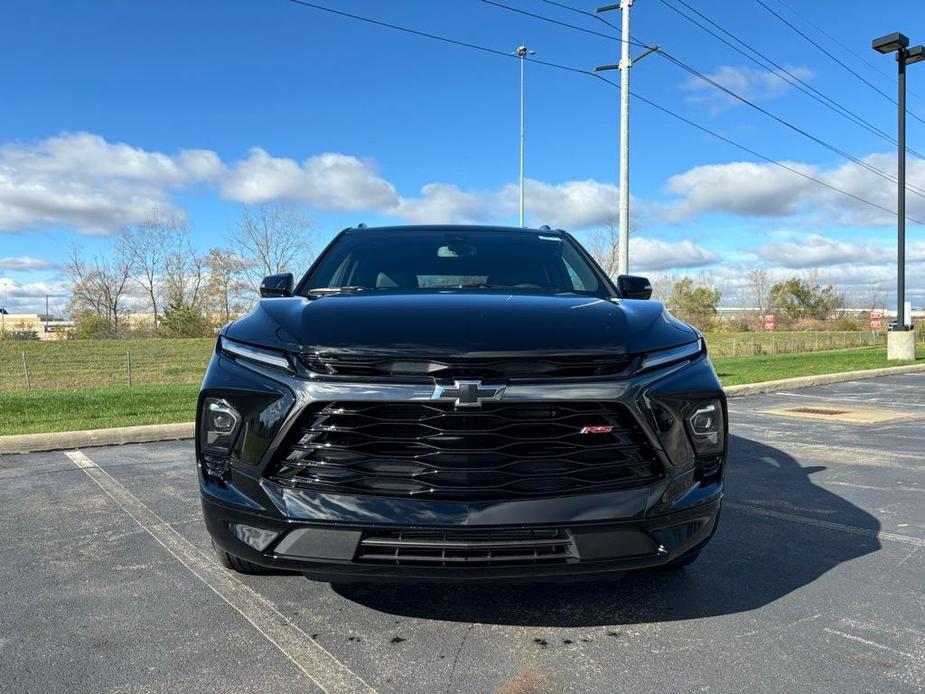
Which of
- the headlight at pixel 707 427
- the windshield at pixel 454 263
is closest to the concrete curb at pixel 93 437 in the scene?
the windshield at pixel 454 263

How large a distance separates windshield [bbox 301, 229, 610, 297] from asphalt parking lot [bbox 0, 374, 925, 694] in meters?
1.54

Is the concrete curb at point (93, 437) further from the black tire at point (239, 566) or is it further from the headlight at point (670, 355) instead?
the headlight at point (670, 355)

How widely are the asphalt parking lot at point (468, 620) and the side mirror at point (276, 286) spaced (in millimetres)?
1420

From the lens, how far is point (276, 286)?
147 inches

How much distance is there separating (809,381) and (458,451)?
13289 mm

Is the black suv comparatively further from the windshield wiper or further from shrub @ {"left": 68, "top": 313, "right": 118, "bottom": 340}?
shrub @ {"left": 68, "top": 313, "right": 118, "bottom": 340}

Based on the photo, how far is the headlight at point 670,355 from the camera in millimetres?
2570

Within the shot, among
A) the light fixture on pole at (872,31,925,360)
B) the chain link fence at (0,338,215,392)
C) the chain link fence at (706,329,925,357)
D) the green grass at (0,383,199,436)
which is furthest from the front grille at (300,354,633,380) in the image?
the chain link fence at (706,329,925,357)

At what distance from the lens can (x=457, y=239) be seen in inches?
169

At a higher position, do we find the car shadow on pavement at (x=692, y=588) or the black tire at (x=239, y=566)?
the black tire at (x=239, y=566)

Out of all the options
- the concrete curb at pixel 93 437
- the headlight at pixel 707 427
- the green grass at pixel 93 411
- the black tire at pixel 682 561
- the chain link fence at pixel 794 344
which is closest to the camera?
the headlight at pixel 707 427

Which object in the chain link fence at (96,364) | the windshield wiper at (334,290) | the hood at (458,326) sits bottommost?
the chain link fence at (96,364)

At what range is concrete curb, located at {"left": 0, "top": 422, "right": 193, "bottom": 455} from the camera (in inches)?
261

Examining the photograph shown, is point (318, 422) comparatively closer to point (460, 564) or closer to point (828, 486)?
point (460, 564)
